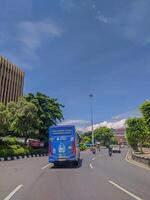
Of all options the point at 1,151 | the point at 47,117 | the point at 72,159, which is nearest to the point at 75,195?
the point at 72,159

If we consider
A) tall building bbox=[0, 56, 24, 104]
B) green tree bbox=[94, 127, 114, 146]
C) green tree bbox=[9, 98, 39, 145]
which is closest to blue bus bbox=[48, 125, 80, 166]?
green tree bbox=[9, 98, 39, 145]

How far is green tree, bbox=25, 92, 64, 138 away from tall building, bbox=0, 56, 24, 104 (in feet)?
72.4

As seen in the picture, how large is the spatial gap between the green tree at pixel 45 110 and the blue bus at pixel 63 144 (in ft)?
96.0

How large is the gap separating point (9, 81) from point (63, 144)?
57941 mm

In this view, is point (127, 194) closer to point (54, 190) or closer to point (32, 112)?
point (54, 190)

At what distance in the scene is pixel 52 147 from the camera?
69.6 ft

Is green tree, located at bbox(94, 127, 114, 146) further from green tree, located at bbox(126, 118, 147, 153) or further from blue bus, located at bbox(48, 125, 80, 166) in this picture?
blue bus, located at bbox(48, 125, 80, 166)

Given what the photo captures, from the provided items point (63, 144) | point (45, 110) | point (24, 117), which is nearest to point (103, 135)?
point (45, 110)

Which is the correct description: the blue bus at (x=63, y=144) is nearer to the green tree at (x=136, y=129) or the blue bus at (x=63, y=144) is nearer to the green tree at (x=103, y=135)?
the green tree at (x=136, y=129)

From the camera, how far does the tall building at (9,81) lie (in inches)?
2853

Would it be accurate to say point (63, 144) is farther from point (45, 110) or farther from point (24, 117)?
point (45, 110)

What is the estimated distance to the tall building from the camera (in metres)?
72.5

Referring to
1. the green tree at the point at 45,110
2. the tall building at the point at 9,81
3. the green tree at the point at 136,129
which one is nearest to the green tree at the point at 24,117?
the green tree at the point at 45,110

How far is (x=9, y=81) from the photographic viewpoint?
75.7 meters
